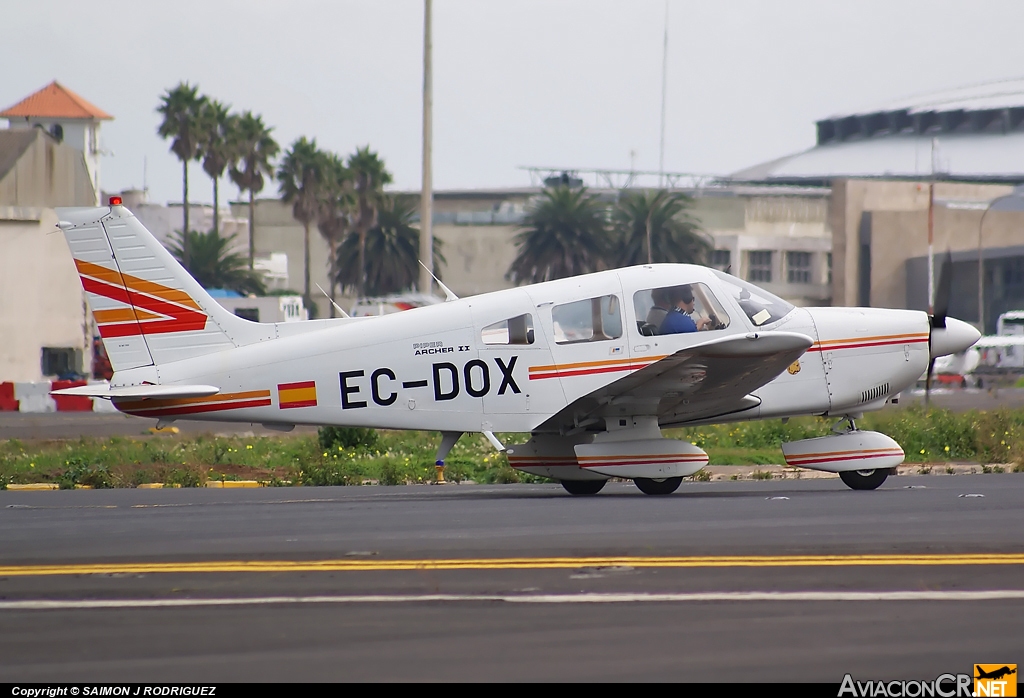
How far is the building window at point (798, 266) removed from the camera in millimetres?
87062

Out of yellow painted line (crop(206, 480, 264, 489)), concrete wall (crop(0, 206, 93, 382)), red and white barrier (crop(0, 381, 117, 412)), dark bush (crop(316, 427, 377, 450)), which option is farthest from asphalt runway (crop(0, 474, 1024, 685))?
concrete wall (crop(0, 206, 93, 382))

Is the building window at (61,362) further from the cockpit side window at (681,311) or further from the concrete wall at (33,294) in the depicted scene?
the cockpit side window at (681,311)

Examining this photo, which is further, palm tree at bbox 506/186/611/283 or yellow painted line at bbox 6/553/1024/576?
palm tree at bbox 506/186/611/283

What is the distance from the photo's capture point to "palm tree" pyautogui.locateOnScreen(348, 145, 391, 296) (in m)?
82.8

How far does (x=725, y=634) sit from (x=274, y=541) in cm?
454

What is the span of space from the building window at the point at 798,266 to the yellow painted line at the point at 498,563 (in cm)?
8084

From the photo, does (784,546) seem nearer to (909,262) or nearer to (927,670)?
(927,670)

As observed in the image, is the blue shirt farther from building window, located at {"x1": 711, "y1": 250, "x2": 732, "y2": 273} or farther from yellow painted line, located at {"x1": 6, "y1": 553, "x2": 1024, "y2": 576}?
building window, located at {"x1": 711, "y1": 250, "x2": 732, "y2": 273}

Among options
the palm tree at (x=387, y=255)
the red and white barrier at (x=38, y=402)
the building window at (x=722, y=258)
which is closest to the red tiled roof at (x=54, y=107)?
the palm tree at (x=387, y=255)

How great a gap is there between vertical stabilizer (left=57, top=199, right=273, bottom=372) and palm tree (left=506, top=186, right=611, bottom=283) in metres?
68.8

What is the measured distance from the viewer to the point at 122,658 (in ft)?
19.2

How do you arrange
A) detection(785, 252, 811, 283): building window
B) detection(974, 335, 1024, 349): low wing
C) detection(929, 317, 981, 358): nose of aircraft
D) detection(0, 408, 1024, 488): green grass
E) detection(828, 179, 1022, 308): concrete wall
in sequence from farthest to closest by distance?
1. detection(785, 252, 811, 283): building window
2. detection(828, 179, 1022, 308): concrete wall
3. detection(974, 335, 1024, 349): low wing
4. detection(0, 408, 1024, 488): green grass
5. detection(929, 317, 981, 358): nose of aircraft

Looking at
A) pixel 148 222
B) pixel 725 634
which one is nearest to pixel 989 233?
pixel 148 222

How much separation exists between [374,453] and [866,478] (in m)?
7.84
